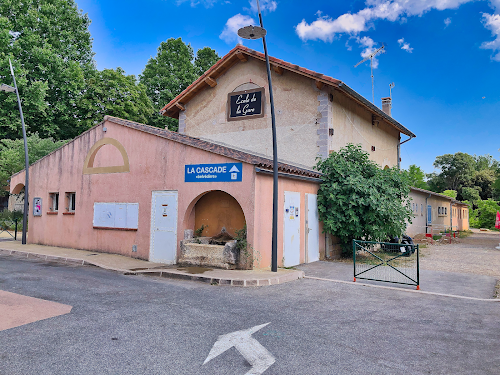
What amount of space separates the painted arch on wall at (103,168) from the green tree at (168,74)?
19.2 meters

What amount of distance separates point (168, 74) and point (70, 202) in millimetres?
22654

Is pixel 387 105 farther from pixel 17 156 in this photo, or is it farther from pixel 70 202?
pixel 17 156

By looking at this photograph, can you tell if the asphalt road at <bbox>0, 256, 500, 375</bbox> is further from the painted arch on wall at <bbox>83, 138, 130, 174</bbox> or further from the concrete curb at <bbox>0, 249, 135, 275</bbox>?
the painted arch on wall at <bbox>83, 138, 130, 174</bbox>

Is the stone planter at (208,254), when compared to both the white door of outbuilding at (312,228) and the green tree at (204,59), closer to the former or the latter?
the white door of outbuilding at (312,228)

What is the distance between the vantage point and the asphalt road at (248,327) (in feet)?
12.4

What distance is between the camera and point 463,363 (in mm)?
3922

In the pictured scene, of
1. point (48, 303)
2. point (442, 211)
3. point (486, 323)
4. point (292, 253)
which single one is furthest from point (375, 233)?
point (442, 211)

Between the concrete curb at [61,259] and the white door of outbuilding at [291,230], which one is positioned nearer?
the concrete curb at [61,259]

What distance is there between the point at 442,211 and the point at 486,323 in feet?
85.7

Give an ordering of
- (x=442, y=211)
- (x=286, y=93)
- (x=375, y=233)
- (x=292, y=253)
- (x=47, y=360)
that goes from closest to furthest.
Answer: (x=47, y=360), (x=292, y=253), (x=375, y=233), (x=286, y=93), (x=442, y=211)

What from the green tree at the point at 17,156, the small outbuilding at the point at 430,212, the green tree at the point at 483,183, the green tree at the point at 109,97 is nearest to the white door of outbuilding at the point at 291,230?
the small outbuilding at the point at 430,212

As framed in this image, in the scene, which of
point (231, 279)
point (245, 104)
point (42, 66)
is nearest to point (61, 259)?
point (231, 279)

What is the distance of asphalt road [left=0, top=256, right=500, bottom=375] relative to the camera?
3.78 m

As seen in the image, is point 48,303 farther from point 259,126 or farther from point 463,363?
point 259,126
